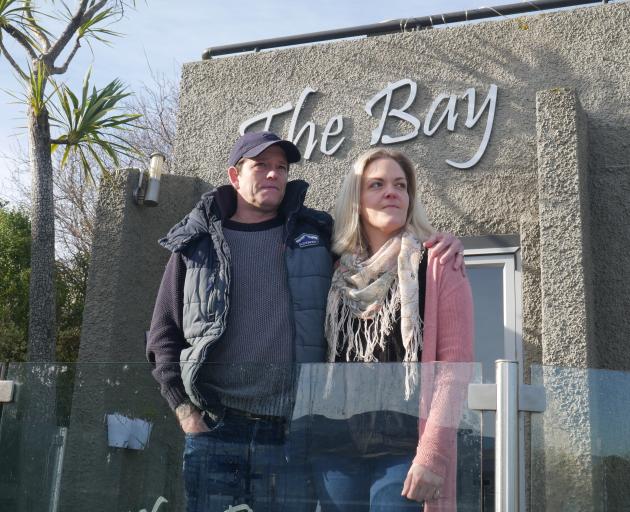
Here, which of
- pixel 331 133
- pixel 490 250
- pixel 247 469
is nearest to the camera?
pixel 247 469

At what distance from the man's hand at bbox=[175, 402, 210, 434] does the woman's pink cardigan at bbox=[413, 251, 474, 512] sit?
83 centimetres

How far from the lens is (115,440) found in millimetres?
3359

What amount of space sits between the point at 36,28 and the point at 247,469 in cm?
747

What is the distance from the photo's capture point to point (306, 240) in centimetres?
349

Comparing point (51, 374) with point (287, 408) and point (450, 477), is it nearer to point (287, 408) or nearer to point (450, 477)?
point (287, 408)

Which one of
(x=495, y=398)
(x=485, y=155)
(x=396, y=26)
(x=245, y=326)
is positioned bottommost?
(x=495, y=398)

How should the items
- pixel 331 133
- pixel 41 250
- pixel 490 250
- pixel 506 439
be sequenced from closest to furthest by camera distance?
pixel 506 439, pixel 490 250, pixel 331 133, pixel 41 250

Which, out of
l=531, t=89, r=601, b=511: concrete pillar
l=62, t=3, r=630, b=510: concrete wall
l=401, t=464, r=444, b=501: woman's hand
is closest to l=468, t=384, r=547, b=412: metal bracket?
l=401, t=464, r=444, b=501: woman's hand

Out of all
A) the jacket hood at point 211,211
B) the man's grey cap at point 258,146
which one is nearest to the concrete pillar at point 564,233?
the jacket hood at point 211,211

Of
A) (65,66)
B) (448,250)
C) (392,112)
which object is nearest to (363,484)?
(448,250)

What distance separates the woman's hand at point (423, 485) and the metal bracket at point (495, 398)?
0.80ft

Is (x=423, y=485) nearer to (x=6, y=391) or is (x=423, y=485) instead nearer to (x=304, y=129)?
(x=6, y=391)

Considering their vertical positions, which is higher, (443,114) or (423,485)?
(443,114)

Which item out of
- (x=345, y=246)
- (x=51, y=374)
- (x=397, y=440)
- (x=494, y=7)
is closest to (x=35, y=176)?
(x=494, y=7)
